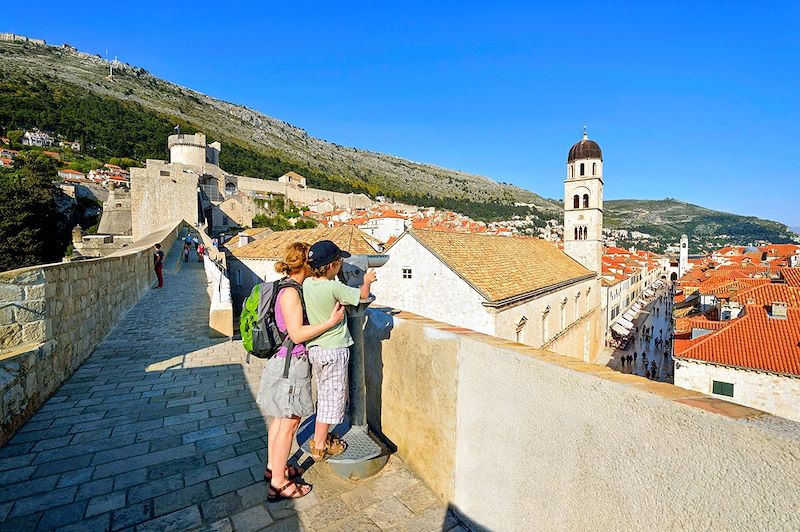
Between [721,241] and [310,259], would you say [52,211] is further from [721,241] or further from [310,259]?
[721,241]

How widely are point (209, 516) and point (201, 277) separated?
14.9 meters

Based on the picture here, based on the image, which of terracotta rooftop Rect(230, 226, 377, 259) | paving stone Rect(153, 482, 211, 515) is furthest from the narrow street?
paving stone Rect(153, 482, 211, 515)

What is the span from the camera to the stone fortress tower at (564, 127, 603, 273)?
1093 inches

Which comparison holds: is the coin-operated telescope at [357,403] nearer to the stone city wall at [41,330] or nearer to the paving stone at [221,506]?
the paving stone at [221,506]

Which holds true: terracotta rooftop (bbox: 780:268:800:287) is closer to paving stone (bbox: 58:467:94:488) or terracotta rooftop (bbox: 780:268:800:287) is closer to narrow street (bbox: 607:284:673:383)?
narrow street (bbox: 607:284:673:383)

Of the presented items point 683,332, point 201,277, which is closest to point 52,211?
point 201,277

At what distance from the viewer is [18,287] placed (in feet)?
12.8

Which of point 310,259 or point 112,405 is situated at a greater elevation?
point 310,259

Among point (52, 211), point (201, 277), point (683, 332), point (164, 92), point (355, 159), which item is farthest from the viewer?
point (355, 159)

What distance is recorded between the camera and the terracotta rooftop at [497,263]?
14986 millimetres

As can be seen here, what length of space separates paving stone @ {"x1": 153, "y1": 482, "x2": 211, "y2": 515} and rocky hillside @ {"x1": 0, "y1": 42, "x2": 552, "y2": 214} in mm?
103886

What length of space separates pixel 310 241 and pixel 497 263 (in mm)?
13369

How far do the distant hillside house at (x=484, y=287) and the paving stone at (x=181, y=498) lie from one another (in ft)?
38.2

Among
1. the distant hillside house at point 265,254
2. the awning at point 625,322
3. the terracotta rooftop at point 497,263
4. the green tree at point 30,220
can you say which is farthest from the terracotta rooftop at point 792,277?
the green tree at point 30,220
